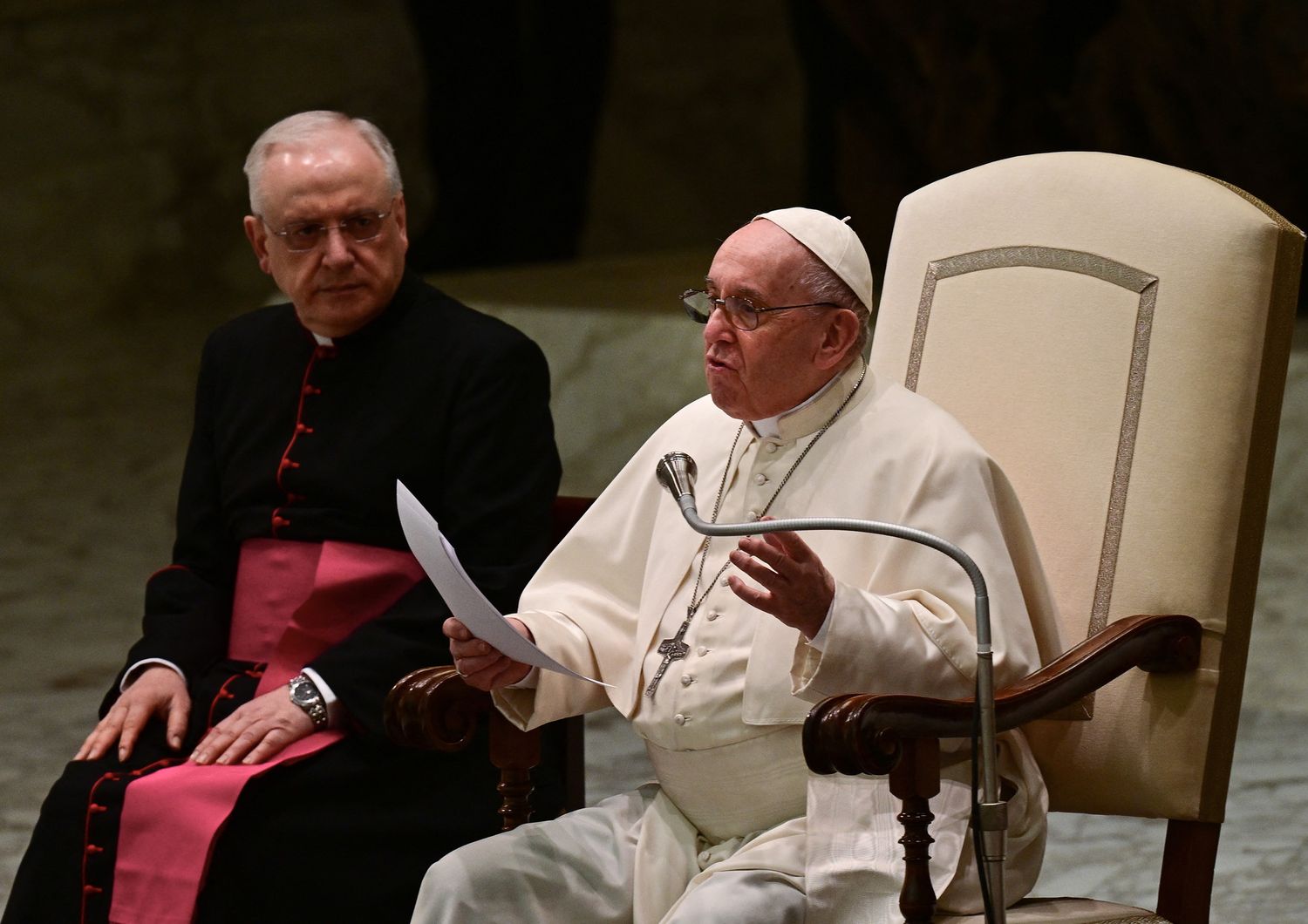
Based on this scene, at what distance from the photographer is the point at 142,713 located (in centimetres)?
366

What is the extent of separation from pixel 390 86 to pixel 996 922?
30.6 feet

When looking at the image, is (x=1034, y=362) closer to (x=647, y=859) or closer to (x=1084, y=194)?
(x=1084, y=194)

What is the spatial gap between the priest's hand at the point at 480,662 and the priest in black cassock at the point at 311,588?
56cm

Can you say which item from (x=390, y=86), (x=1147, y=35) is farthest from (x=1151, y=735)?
(x=390, y=86)

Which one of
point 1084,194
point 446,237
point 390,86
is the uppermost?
point 390,86

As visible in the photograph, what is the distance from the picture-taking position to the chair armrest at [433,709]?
3053 millimetres

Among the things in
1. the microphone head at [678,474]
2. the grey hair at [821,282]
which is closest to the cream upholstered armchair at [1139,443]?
the grey hair at [821,282]

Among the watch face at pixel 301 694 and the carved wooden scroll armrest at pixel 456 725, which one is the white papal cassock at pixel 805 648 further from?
the watch face at pixel 301 694

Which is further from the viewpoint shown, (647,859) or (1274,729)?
(1274,729)

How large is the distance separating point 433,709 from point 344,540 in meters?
0.79

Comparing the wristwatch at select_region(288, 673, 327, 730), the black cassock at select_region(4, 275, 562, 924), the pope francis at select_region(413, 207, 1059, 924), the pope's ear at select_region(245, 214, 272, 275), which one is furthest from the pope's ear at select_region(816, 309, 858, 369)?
the pope's ear at select_region(245, 214, 272, 275)

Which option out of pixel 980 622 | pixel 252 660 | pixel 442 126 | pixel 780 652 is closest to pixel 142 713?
pixel 252 660

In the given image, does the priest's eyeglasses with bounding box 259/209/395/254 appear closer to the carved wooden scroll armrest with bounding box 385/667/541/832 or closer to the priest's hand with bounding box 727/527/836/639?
the carved wooden scroll armrest with bounding box 385/667/541/832

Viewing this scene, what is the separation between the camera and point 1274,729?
574cm
